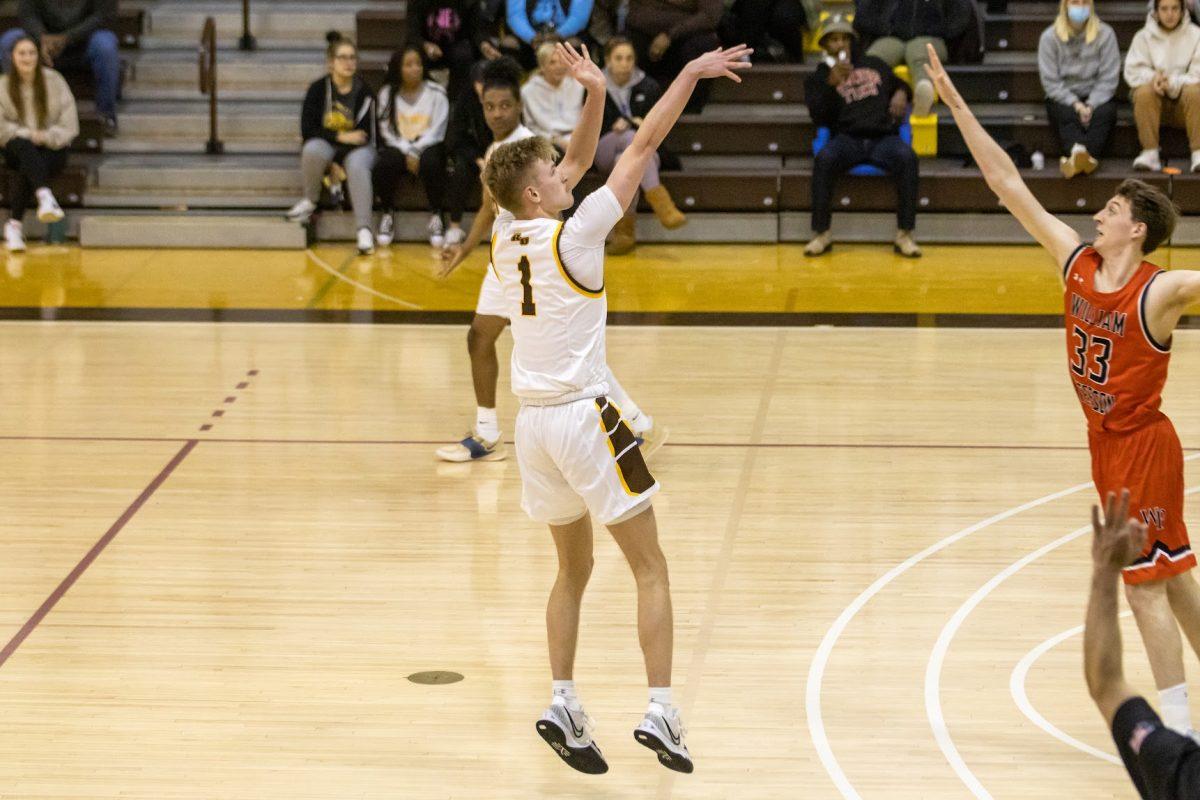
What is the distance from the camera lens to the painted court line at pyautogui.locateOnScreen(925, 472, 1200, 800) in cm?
463

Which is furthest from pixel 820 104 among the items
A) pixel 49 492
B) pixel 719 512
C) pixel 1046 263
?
pixel 49 492

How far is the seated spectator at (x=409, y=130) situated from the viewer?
12586mm

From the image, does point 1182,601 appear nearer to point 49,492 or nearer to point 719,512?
point 719,512

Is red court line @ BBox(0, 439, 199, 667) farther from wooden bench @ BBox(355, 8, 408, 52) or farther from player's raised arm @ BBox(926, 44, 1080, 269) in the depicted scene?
wooden bench @ BBox(355, 8, 408, 52)

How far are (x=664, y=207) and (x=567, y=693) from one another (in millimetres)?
8019

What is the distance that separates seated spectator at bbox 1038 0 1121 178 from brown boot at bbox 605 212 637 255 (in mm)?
3241

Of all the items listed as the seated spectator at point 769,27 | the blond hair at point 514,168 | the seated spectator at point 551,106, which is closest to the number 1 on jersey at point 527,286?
the blond hair at point 514,168

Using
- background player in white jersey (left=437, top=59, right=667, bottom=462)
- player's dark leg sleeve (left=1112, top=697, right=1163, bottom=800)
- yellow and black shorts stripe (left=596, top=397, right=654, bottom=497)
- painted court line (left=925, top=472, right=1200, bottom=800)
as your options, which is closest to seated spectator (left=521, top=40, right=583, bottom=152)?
background player in white jersey (left=437, top=59, right=667, bottom=462)

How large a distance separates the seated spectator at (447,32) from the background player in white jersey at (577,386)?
8.83 meters

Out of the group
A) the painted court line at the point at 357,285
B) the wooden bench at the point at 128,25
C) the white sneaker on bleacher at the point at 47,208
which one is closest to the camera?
the painted court line at the point at 357,285

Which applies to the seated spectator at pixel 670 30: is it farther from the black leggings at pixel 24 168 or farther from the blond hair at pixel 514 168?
the blond hair at pixel 514 168

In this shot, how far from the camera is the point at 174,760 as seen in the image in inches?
185

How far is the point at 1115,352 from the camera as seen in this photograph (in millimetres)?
4512

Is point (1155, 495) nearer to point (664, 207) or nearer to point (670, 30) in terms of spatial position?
point (664, 207)
